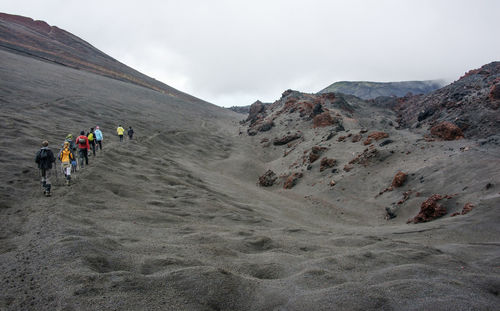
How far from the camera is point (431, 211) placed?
768cm

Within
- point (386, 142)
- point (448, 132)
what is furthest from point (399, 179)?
point (448, 132)

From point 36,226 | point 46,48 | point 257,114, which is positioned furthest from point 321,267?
point 46,48

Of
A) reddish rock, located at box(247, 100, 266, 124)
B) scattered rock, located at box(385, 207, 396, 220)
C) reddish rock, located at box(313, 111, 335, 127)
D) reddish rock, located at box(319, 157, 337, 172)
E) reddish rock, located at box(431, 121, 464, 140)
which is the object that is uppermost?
reddish rock, located at box(247, 100, 266, 124)

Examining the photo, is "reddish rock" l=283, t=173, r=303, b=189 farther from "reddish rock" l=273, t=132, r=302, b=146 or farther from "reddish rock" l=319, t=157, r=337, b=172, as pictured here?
"reddish rock" l=273, t=132, r=302, b=146

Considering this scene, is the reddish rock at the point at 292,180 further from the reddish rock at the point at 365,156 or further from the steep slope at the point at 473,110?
the steep slope at the point at 473,110

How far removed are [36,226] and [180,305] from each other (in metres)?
3.40

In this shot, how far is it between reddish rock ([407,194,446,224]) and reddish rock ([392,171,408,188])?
239 centimetres

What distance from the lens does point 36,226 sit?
527 cm

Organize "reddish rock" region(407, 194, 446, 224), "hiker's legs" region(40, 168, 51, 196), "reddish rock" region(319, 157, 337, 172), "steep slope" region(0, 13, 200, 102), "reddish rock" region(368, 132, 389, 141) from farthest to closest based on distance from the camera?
1. "steep slope" region(0, 13, 200, 102)
2. "reddish rock" region(368, 132, 389, 141)
3. "reddish rock" region(319, 157, 337, 172)
4. "reddish rock" region(407, 194, 446, 224)
5. "hiker's legs" region(40, 168, 51, 196)

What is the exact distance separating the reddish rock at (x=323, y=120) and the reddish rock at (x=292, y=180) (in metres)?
8.79

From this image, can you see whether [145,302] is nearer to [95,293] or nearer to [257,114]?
[95,293]

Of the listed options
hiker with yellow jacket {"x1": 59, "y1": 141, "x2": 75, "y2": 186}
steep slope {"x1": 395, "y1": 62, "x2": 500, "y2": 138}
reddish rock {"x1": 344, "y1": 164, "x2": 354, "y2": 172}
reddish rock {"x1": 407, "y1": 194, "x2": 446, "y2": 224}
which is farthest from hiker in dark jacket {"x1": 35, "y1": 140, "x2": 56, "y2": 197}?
steep slope {"x1": 395, "y1": 62, "x2": 500, "y2": 138}

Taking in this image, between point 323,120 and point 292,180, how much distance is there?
983cm

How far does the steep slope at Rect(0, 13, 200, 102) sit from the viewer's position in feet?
143
